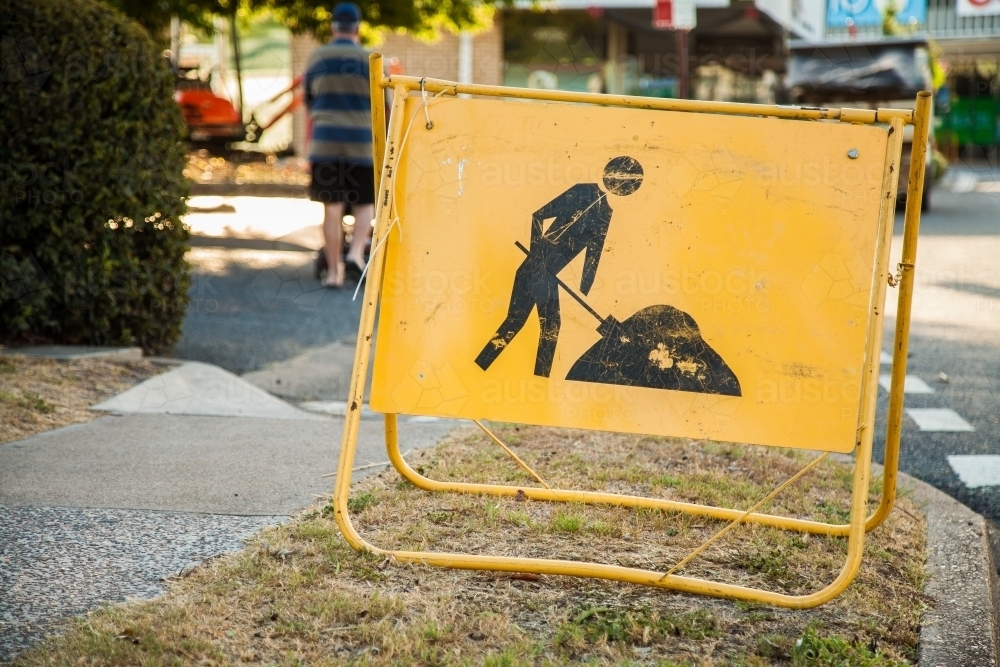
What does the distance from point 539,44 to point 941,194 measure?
10767 mm

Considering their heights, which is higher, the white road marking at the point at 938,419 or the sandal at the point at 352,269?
the sandal at the point at 352,269

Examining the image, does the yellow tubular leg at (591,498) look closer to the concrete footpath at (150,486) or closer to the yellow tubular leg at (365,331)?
the concrete footpath at (150,486)

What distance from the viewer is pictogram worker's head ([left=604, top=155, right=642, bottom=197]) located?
3.15 m

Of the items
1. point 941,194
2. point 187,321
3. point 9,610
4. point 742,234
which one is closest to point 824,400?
point 742,234

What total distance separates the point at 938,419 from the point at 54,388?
14.6 ft

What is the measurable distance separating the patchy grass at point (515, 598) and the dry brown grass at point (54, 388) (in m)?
1.77

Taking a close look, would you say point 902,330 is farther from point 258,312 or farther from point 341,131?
point 341,131

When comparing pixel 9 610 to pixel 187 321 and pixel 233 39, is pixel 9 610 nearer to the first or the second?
pixel 187 321

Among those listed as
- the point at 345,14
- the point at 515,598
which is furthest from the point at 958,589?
the point at 345,14

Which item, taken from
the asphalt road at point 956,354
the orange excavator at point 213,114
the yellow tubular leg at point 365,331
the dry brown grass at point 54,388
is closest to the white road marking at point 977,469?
the asphalt road at point 956,354

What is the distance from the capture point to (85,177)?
19.2ft

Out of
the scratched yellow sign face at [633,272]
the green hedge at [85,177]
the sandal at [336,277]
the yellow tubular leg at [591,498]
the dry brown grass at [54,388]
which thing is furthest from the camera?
the sandal at [336,277]

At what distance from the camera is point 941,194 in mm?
22031

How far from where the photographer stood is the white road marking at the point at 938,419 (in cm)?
544
